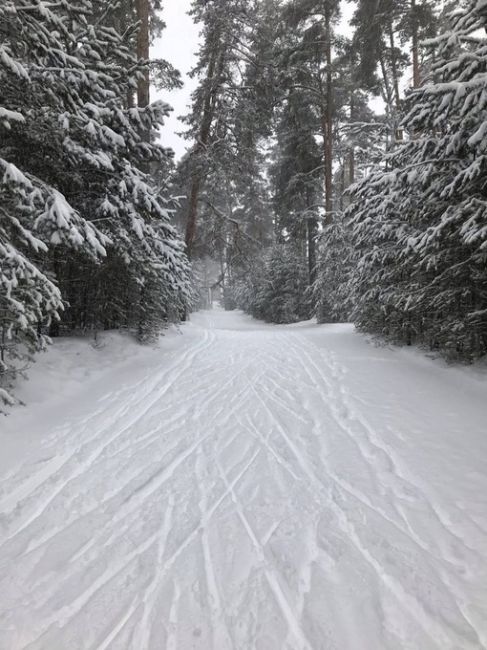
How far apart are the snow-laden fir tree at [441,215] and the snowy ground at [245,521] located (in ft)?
4.70

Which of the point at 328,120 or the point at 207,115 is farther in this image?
the point at 328,120

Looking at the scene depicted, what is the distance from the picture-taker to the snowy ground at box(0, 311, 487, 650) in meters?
1.60

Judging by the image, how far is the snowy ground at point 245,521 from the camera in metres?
1.60

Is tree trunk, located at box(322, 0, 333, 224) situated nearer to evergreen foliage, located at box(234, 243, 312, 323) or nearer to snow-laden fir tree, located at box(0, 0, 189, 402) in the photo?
evergreen foliage, located at box(234, 243, 312, 323)

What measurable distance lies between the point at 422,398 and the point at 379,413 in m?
0.93

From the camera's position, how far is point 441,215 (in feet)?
18.8

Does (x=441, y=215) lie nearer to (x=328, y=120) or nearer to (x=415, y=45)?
(x=415, y=45)

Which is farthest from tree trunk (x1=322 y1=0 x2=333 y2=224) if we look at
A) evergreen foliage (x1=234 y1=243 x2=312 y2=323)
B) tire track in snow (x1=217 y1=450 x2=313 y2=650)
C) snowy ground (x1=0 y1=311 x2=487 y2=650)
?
tire track in snow (x1=217 y1=450 x2=313 y2=650)

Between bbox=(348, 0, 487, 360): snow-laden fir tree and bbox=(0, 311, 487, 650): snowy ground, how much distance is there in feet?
4.70

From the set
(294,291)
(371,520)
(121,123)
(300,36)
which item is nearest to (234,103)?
(300,36)

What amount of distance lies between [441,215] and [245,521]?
576 cm

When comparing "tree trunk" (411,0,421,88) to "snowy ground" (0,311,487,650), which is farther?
"tree trunk" (411,0,421,88)

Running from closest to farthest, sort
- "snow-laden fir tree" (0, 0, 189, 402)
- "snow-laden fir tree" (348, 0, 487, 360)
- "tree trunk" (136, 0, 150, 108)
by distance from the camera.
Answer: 1. "snow-laden fir tree" (0, 0, 189, 402)
2. "snow-laden fir tree" (348, 0, 487, 360)
3. "tree trunk" (136, 0, 150, 108)

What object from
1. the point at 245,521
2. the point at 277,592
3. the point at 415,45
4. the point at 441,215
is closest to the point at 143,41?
the point at 415,45
